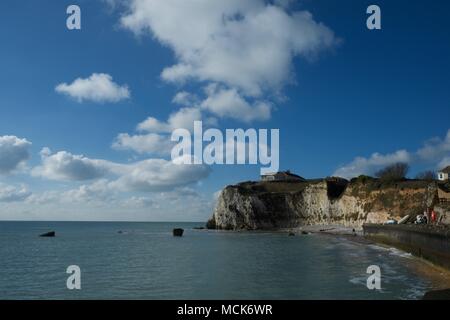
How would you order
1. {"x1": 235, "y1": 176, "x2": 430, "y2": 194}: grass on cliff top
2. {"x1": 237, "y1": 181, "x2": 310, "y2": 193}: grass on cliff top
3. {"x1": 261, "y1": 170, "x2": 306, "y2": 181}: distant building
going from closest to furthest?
1. {"x1": 235, "y1": 176, "x2": 430, "y2": 194}: grass on cliff top
2. {"x1": 237, "y1": 181, "x2": 310, "y2": 193}: grass on cliff top
3. {"x1": 261, "y1": 170, "x2": 306, "y2": 181}: distant building

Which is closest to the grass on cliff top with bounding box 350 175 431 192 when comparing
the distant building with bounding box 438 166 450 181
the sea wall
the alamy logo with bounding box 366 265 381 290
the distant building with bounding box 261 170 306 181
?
the distant building with bounding box 438 166 450 181

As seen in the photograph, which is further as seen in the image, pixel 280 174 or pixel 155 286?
pixel 280 174

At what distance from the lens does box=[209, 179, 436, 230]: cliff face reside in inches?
3376

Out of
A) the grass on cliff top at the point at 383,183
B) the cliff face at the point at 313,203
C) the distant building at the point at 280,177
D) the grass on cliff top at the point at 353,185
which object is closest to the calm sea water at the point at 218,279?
the grass on cliff top at the point at 383,183

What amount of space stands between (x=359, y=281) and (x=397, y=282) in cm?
188

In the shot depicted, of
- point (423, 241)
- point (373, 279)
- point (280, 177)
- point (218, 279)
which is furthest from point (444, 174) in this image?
point (218, 279)

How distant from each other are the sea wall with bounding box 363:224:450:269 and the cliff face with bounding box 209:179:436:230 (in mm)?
31154

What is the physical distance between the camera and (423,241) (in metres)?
34.3

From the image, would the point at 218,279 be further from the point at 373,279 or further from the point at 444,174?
the point at 444,174

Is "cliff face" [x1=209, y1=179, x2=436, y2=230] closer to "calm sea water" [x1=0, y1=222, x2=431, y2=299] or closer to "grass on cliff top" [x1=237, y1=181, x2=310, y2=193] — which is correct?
"grass on cliff top" [x1=237, y1=181, x2=310, y2=193]
